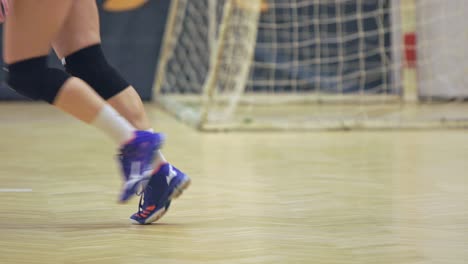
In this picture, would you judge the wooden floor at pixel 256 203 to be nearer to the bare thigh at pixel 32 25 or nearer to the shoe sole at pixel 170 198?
the shoe sole at pixel 170 198

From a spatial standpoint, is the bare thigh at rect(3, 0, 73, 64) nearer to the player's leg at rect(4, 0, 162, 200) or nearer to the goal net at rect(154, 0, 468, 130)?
the player's leg at rect(4, 0, 162, 200)

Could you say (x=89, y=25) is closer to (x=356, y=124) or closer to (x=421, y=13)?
(x=356, y=124)

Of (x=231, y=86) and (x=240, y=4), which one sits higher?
(x=240, y=4)

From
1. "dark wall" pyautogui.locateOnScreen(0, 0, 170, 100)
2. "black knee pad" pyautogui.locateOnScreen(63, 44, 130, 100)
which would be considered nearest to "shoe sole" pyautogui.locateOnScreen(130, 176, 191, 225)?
"black knee pad" pyautogui.locateOnScreen(63, 44, 130, 100)

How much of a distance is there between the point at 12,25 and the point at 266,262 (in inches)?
30.3

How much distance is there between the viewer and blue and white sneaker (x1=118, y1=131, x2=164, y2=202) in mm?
2000

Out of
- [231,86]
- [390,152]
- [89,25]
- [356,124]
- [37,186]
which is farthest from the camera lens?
[231,86]

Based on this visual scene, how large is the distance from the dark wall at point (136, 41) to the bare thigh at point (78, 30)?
4.70 m

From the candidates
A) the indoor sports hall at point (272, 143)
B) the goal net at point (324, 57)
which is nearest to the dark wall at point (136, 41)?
the indoor sports hall at point (272, 143)

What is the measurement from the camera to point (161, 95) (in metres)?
6.79

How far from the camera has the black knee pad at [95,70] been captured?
2156mm

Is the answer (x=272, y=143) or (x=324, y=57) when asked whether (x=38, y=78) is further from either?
(x=324, y=57)

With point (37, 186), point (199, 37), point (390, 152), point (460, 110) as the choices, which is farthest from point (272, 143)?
point (199, 37)

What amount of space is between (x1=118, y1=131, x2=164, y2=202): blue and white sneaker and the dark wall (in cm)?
489
